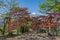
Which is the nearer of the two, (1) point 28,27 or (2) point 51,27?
(2) point 51,27

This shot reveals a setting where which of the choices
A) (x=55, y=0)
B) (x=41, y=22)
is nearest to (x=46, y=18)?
(x=41, y=22)

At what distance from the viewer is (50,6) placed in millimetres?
15797

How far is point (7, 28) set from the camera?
31.5ft

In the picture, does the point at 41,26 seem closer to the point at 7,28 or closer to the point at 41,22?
the point at 41,22

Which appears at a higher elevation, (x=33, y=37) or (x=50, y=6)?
(x=50, y=6)

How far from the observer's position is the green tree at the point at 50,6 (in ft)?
49.4

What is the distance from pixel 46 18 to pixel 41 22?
401 millimetres

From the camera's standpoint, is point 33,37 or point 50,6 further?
point 50,6

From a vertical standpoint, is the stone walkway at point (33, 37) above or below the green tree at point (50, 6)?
below

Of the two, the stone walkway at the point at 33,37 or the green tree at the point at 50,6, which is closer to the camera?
the stone walkway at the point at 33,37

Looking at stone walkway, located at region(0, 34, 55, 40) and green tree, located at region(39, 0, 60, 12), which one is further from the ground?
green tree, located at region(39, 0, 60, 12)

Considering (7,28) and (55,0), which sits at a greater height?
(55,0)

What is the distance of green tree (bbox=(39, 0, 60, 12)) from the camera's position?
592 inches

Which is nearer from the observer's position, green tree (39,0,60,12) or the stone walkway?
the stone walkway
